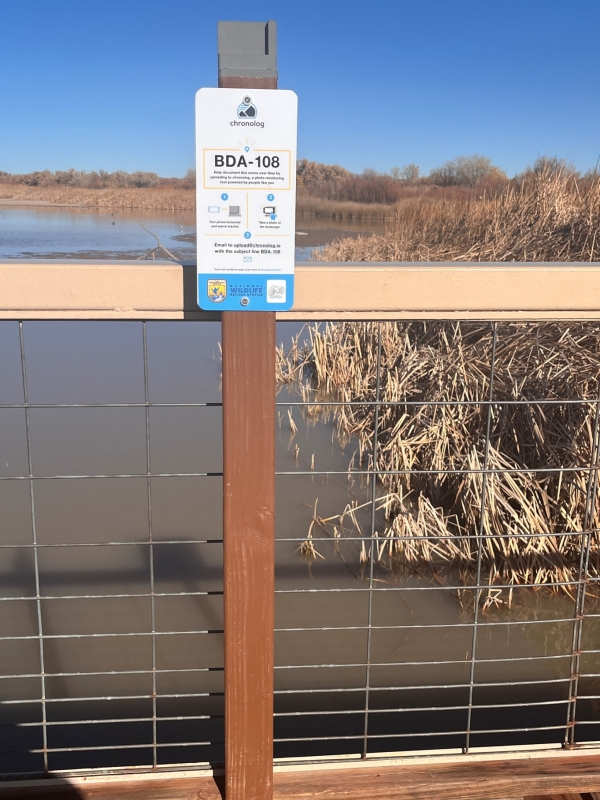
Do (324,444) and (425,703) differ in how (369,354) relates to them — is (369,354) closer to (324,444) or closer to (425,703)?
(324,444)

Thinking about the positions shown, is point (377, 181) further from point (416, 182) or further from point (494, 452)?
point (494, 452)

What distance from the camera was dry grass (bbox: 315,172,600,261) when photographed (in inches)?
152

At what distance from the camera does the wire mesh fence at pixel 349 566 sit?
2301 mm

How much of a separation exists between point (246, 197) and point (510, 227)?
3.59 meters

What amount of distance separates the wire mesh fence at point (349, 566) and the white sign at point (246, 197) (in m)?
0.85

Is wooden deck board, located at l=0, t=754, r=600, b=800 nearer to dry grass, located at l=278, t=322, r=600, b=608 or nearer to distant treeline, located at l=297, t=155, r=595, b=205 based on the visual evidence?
dry grass, located at l=278, t=322, r=600, b=608

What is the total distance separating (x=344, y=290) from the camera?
4.11ft

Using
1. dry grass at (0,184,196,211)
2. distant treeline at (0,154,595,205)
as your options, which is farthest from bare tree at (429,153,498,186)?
dry grass at (0,184,196,211)

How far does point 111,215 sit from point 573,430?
1418 centimetres

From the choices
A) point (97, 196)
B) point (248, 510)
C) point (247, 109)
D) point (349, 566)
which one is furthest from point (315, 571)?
point (97, 196)

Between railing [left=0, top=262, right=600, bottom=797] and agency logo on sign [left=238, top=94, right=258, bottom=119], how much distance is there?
26cm

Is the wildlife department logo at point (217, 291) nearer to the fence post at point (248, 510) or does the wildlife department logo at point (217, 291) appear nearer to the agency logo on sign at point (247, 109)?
the fence post at point (248, 510)

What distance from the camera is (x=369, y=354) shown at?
14.7 ft

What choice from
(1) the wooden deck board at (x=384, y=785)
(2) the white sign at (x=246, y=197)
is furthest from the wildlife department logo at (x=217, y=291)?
(1) the wooden deck board at (x=384, y=785)
